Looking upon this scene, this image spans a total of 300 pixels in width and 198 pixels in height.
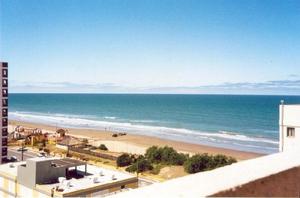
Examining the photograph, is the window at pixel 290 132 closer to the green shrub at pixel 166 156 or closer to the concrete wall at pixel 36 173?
the concrete wall at pixel 36 173

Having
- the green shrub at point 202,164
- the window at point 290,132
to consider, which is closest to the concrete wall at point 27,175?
the window at point 290,132

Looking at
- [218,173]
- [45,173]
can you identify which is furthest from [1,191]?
[218,173]

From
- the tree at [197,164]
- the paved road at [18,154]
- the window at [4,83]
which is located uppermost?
the window at [4,83]

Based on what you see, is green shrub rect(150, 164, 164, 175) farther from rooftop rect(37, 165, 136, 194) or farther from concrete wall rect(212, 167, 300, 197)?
concrete wall rect(212, 167, 300, 197)

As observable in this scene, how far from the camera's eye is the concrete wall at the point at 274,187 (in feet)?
9.84

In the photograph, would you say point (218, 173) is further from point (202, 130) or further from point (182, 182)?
point (202, 130)

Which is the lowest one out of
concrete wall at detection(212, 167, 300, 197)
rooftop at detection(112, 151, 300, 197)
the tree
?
the tree

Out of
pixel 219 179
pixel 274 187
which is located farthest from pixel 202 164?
pixel 219 179

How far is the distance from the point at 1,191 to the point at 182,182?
2359 centimetres

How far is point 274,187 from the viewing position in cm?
341

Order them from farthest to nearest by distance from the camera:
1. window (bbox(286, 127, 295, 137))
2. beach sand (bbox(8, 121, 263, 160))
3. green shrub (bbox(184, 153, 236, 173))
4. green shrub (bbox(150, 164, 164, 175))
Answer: beach sand (bbox(8, 121, 263, 160)), green shrub (bbox(150, 164, 164, 175)), green shrub (bbox(184, 153, 236, 173)), window (bbox(286, 127, 295, 137))

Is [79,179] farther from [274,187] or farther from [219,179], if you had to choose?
[219,179]

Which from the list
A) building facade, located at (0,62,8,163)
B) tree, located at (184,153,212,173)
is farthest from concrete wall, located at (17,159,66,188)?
building facade, located at (0,62,8,163)

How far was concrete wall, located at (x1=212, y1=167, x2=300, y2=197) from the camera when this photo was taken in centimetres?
300
